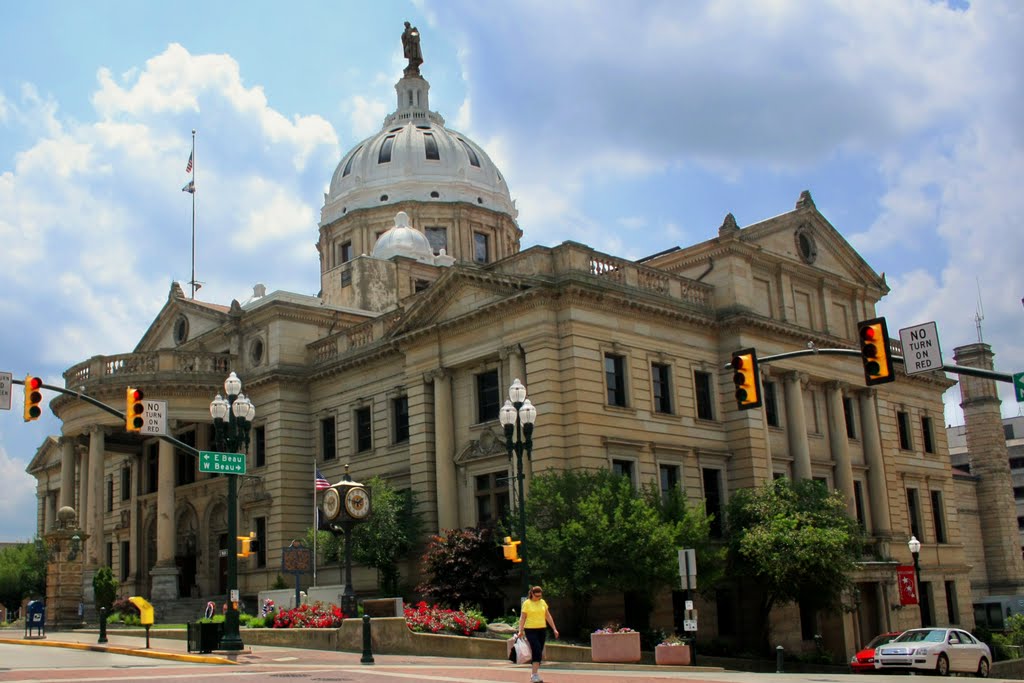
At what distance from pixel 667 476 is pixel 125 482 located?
3296cm

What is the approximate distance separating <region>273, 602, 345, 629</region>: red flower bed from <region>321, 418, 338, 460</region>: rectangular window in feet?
45.5

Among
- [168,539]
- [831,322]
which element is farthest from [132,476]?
[831,322]

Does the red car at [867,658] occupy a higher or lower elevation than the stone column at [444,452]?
lower

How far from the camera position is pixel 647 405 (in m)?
40.2

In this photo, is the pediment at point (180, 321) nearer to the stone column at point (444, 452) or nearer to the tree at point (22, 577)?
the stone column at point (444, 452)

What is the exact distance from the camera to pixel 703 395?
142ft

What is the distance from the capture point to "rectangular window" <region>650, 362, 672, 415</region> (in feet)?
135

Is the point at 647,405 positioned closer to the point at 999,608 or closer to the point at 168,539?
the point at 168,539

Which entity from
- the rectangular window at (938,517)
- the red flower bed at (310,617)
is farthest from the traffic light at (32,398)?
the rectangular window at (938,517)

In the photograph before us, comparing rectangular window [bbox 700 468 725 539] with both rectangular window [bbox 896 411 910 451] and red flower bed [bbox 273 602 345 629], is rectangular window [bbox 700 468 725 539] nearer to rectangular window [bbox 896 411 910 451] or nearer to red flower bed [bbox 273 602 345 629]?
red flower bed [bbox 273 602 345 629]

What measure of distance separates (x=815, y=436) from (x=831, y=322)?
5.80 m

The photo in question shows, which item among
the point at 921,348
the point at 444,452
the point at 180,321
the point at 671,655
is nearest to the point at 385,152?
the point at 180,321

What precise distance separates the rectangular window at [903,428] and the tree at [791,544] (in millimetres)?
12993

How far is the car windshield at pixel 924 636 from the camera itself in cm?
3141
